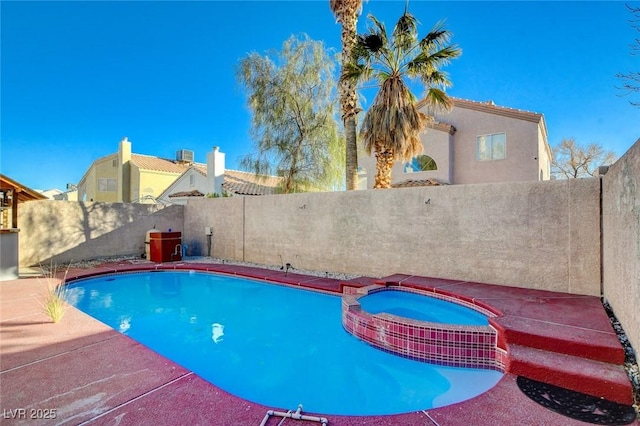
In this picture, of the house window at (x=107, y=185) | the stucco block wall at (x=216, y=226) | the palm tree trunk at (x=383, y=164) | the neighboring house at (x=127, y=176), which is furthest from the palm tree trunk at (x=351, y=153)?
the house window at (x=107, y=185)

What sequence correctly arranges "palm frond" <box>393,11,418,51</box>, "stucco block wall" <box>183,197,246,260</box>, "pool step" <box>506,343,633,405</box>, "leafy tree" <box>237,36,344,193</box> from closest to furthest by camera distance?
"pool step" <box>506,343,633,405</box> → "palm frond" <box>393,11,418,51</box> → "stucco block wall" <box>183,197,246,260</box> → "leafy tree" <box>237,36,344,193</box>

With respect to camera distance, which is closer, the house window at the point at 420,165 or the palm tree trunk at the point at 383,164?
the palm tree trunk at the point at 383,164

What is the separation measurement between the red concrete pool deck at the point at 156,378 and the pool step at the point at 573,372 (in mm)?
14

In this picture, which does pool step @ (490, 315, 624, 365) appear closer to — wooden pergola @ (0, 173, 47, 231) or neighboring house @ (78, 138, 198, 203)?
wooden pergola @ (0, 173, 47, 231)

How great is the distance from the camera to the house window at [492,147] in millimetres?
18156

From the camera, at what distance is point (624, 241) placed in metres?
4.60

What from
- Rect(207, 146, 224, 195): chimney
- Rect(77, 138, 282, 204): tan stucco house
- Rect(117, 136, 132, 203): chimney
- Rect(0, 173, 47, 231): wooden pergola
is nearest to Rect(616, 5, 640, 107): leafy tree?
Rect(0, 173, 47, 231): wooden pergola

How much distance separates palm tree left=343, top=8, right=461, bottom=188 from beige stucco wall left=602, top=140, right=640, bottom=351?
6.23 metres

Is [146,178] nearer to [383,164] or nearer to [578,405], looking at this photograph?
[383,164]

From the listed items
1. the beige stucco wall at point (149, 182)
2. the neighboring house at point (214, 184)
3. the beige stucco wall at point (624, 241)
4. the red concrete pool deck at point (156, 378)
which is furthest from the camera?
the beige stucco wall at point (149, 182)

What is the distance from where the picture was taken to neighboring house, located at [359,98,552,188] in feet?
57.2

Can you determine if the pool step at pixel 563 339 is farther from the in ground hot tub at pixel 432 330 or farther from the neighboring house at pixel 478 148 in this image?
the neighboring house at pixel 478 148

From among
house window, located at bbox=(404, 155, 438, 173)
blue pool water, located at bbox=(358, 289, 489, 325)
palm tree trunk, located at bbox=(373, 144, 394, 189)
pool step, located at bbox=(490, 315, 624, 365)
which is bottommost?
blue pool water, located at bbox=(358, 289, 489, 325)

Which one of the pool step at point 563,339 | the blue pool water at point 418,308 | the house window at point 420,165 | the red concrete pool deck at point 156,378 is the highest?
the house window at point 420,165
